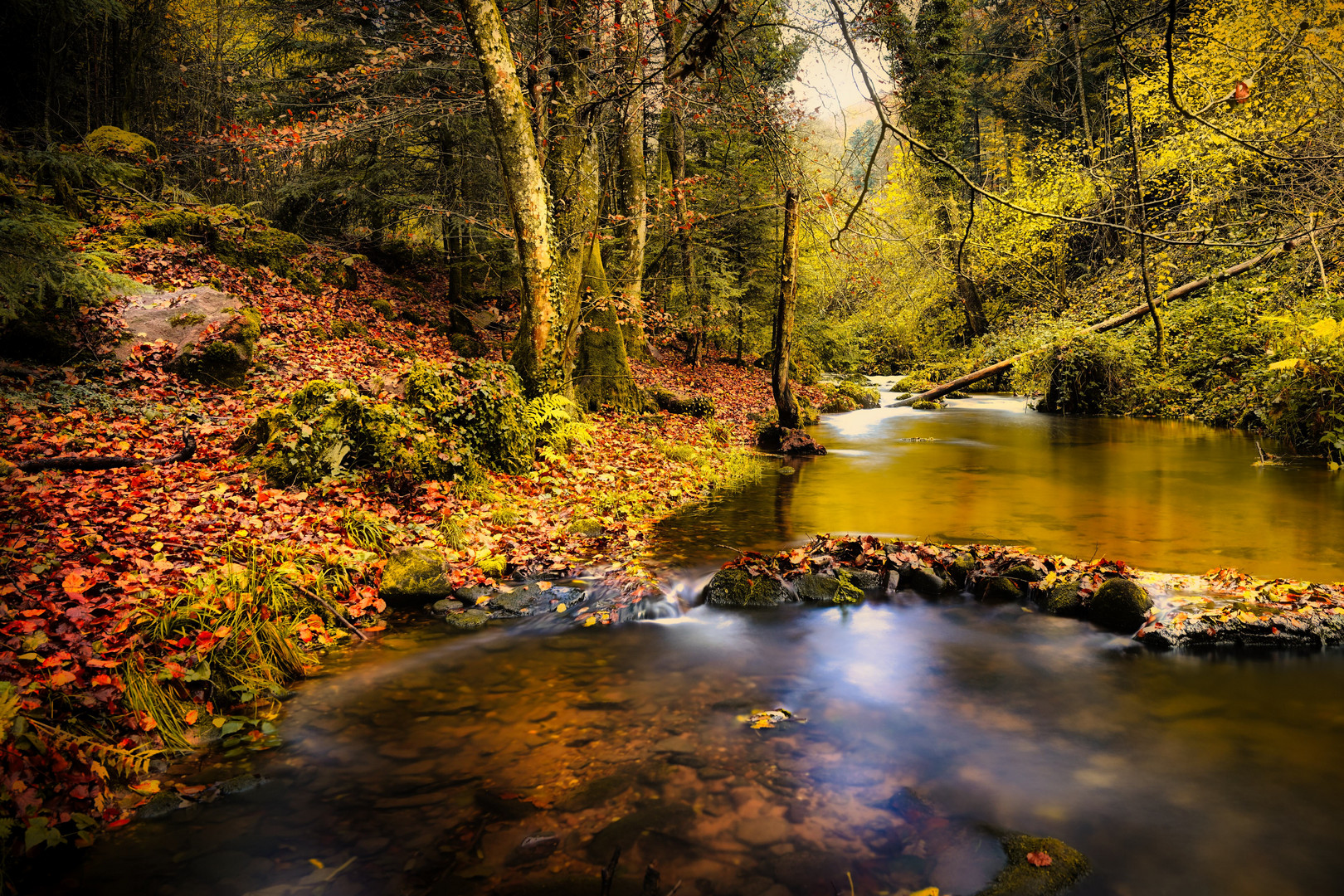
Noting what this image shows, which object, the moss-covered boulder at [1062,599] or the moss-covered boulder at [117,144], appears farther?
the moss-covered boulder at [117,144]

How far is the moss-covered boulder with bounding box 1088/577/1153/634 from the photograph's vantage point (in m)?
5.83

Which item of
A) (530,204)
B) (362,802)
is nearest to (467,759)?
(362,802)

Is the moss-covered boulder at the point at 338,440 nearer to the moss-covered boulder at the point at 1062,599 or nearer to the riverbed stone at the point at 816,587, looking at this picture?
the riverbed stone at the point at 816,587

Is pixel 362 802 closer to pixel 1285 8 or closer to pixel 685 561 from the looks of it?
pixel 685 561

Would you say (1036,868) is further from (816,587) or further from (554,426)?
(554,426)

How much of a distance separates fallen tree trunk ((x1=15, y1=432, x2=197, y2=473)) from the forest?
0.04 m

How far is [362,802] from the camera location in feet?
11.8

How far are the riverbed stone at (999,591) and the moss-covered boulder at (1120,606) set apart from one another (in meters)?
0.66

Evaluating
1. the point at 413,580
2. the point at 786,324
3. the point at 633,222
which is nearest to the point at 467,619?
the point at 413,580

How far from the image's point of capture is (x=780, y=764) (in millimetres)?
4031

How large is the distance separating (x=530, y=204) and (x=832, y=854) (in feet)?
29.9

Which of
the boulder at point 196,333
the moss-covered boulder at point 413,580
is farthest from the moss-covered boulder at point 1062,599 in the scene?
the boulder at point 196,333

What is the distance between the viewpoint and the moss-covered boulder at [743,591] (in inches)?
260

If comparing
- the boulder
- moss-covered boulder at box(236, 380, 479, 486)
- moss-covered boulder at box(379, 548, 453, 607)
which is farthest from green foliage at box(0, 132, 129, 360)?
moss-covered boulder at box(379, 548, 453, 607)
